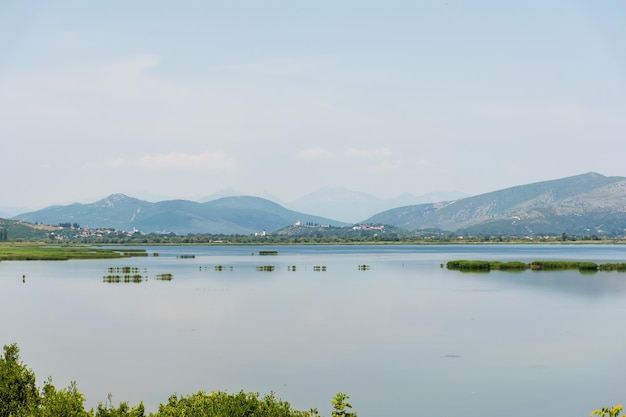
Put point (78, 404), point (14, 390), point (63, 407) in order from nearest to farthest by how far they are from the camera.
Answer: 1. point (63, 407)
2. point (78, 404)
3. point (14, 390)

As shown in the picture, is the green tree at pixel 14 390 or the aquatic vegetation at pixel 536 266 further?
the aquatic vegetation at pixel 536 266

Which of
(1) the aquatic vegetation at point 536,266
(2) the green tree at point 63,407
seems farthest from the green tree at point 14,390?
(1) the aquatic vegetation at point 536,266

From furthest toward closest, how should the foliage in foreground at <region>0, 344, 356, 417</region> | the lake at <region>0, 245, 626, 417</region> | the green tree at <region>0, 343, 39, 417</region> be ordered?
the lake at <region>0, 245, 626, 417</region>
the green tree at <region>0, 343, 39, 417</region>
the foliage in foreground at <region>0, 344, 356, 417</region>

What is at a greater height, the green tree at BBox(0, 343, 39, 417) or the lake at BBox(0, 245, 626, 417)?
the green tree at BBox(0, 343, 39, 417)

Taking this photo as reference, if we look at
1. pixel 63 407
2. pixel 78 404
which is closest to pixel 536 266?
pixel 78 404

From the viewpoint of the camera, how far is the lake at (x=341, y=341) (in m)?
38.8

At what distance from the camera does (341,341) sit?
175 ft

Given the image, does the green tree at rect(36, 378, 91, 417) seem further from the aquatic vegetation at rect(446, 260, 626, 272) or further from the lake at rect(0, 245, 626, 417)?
the aquatic vegetation at rect(446, 260, 626, 272)

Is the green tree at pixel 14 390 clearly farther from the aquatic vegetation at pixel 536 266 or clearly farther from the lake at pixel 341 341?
the aquatic vegetation at pixel 536 266

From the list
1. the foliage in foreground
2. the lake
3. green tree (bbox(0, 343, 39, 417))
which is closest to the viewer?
the foliage in foreground

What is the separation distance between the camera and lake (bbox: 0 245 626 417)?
127 ft

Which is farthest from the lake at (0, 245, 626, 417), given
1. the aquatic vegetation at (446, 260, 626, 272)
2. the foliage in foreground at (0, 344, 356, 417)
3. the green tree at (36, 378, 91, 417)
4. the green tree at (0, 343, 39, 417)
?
the aquatic vegetation at (446, 260, 626, 272)

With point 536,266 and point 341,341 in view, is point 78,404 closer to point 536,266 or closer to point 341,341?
point 341,341

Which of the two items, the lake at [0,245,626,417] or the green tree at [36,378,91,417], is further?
the lake at [0,245,626,417]
